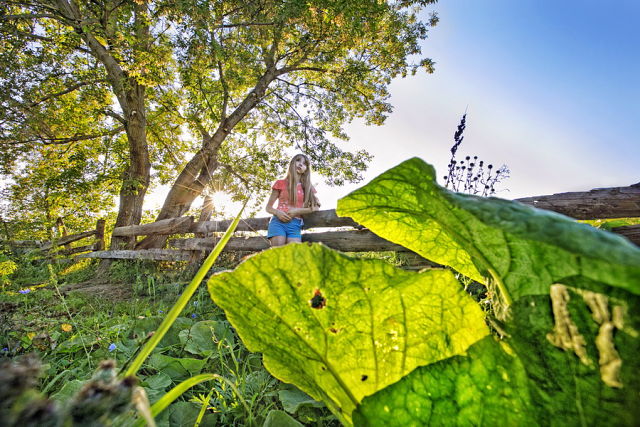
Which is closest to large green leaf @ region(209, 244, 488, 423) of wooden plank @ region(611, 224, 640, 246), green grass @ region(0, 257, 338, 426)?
green grass @ region(0, 257, 338, 426)

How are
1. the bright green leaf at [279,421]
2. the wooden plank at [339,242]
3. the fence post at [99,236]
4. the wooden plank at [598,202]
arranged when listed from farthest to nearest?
the fence post at [99,236] < the wooden plank at [339,242] < the wooden plank at [598,202] < the bright green leaf at [279,421]

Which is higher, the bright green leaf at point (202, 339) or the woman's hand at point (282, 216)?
the woman's hand at point (282, 216)

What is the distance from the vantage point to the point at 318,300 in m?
0.46

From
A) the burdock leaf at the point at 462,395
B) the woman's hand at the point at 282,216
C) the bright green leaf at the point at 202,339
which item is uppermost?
the woman's hand at the point at 282,216

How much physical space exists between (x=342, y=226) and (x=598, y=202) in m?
2.98

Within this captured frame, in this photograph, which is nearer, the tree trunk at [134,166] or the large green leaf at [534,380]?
the large green leaf at [534,380]

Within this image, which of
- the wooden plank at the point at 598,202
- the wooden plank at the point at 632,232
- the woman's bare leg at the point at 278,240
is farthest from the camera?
the woman's bare leg at the point at 278,240

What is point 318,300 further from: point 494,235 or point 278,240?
point 278,240

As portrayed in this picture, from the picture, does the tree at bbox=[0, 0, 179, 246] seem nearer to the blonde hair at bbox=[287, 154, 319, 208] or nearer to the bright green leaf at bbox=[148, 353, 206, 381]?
the blonde hair at bbox=[287, 154, 319, 208]

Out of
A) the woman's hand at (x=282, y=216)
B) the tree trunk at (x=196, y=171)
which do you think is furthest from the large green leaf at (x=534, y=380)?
the tree trunk at (x=196, y=171)

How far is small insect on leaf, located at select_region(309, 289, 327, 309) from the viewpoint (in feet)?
1.52

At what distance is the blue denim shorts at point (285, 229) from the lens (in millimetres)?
4711

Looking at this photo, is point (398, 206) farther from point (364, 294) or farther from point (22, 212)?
point (22, 212)

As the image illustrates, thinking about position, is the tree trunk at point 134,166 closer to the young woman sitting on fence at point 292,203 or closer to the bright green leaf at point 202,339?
the young woman sitting on fence at point 292,203
